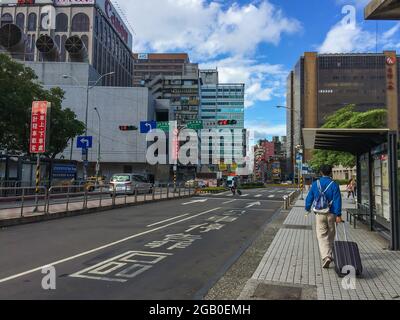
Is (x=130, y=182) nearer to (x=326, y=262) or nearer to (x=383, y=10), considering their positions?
(x=383, y=10)

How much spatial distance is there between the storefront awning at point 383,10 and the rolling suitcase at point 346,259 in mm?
6253

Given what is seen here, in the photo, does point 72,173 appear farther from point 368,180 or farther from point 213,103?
point 213,103

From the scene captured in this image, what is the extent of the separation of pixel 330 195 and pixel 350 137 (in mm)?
3856

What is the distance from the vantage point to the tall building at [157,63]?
16138 centimetres

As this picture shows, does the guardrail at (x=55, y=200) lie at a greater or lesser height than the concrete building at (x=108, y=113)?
lesser

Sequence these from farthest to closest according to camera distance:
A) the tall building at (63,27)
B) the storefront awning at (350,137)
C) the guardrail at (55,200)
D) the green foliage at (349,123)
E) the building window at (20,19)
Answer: the building window at (20,19) → the tall building at (63,27) → the green foliage at (349,123) → the guardrail at (55,200) → the storefront awning at (350,137)

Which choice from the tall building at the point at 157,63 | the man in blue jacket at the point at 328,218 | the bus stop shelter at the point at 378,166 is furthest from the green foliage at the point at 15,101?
the tall building at the point at 157,63

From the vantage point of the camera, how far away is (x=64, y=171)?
30969 millimetres

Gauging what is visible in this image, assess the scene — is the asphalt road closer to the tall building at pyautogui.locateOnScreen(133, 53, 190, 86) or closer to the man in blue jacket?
the man in blue jacket

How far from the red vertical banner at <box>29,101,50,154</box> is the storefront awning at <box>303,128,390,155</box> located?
38.1 feet

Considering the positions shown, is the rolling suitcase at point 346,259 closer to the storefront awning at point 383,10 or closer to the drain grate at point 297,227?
the storefront awning at point 383,10

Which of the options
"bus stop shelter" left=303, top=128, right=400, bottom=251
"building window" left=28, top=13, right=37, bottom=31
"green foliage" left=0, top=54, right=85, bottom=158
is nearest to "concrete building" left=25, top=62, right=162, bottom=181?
"building window" left=28, top=13, right=37, bottom=31

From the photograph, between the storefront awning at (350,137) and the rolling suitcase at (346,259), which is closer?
the rolling suitcase at (346,259)
